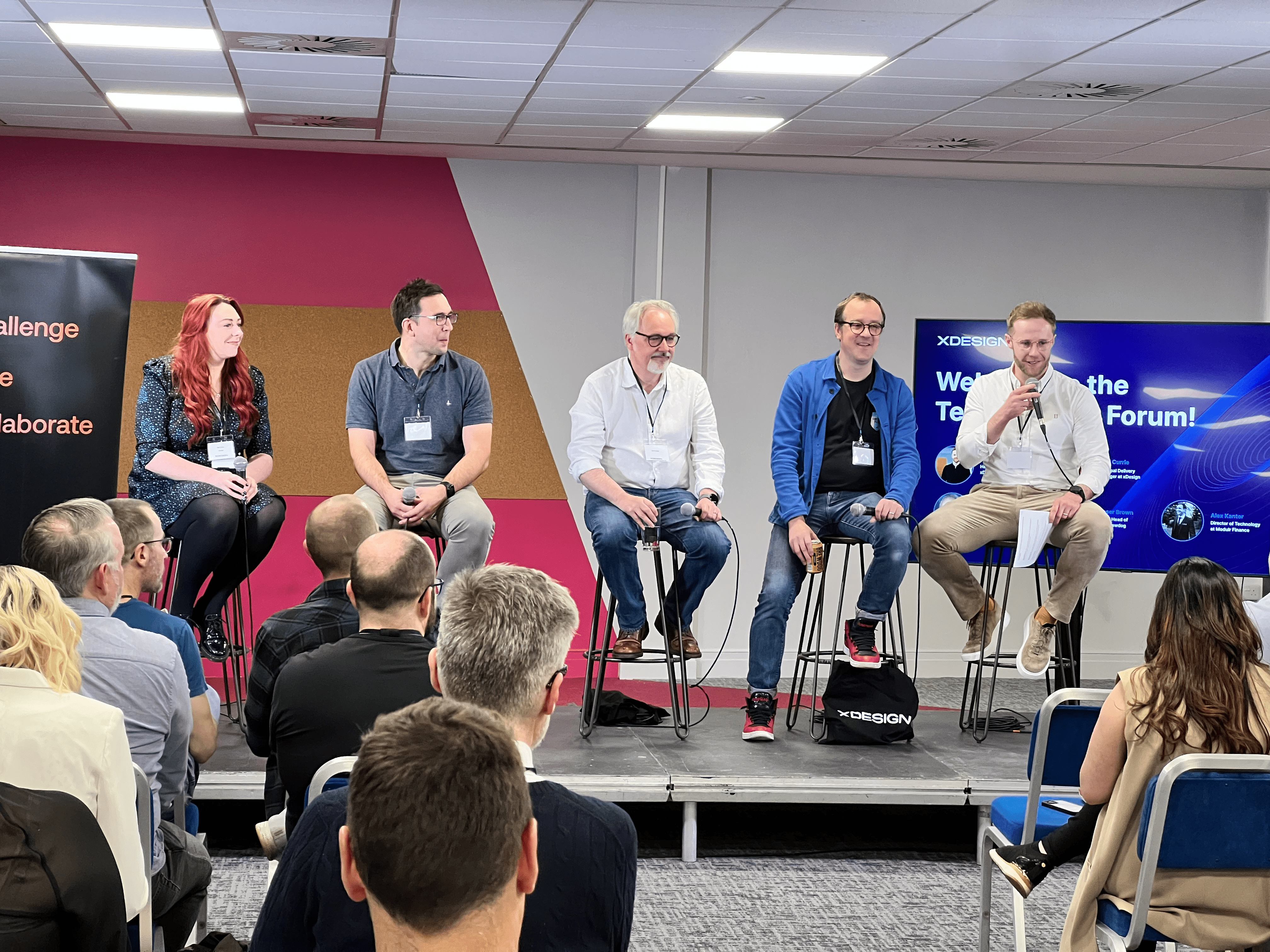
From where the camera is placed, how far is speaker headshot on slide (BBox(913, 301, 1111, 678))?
15.2 ft

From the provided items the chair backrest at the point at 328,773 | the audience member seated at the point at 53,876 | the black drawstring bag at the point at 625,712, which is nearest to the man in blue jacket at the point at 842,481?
the black drawstring bag at the point at 625,712

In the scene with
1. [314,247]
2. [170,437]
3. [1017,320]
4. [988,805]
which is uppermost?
[314,247]

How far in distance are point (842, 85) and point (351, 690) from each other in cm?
357

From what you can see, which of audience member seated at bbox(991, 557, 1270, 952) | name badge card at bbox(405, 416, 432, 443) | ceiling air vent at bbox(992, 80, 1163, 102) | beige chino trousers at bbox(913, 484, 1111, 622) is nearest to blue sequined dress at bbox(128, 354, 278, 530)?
name badge card at bbox(405, 416, 432, 443)

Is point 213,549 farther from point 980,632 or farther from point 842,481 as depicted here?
point 980,632

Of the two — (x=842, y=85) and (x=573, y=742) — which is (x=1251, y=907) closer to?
(x=573, y=742)

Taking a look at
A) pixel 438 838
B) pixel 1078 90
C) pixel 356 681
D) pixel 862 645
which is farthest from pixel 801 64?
pixel 438 838

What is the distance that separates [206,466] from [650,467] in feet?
5.26

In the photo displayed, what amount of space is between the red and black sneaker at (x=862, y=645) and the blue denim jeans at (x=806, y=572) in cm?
5

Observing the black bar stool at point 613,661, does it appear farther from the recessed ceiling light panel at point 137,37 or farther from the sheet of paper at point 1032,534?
the recessed ceiling light panel at point 137,37

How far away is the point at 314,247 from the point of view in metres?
6.73

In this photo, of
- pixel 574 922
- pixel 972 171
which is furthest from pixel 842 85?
pixel 574 922

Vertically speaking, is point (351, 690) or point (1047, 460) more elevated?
point (1047, 460)

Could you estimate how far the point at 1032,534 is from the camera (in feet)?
15.3
